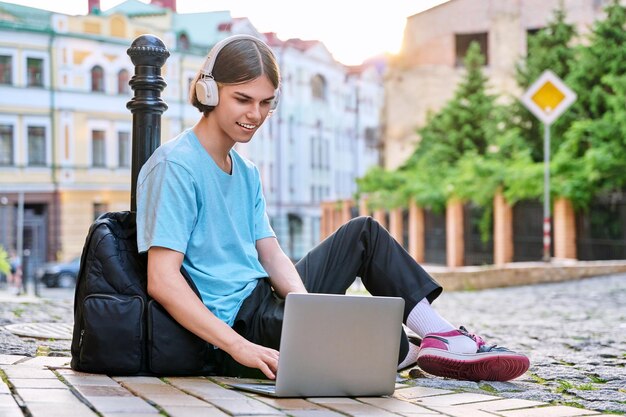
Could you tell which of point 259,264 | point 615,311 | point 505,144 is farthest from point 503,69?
point 259,264

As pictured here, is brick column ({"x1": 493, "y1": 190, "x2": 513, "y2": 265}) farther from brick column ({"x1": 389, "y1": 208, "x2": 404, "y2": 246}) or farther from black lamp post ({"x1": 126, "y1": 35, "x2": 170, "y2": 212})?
black lamp post ({"x1": 126, "y1": 35, "x2": 170, "y2": 212})

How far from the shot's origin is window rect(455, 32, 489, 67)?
35.4 metres

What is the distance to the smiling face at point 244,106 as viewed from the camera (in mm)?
3396

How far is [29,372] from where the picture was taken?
3.42 meters

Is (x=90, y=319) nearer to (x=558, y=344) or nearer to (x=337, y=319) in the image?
(x=337, y=319)

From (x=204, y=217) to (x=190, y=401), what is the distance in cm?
70

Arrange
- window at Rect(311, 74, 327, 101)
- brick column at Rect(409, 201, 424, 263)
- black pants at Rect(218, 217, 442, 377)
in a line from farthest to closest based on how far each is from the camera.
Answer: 1. window at Rect(311, 74, 327, 101)
2. brick column at Rect(409, 201, 424, 263)
3. black pants at Rect(218, 217, 442, 377)

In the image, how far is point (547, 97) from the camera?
615 inches

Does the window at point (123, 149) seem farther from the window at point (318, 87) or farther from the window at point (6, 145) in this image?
the window at point (318, 87)

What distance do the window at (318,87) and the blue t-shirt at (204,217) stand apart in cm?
4681

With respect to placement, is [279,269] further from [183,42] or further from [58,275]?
[183,42]

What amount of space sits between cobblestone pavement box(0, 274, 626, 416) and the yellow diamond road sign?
3.26m

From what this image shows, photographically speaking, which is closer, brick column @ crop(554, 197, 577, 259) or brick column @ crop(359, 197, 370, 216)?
brick column @ crop(554, 197, 577, 259)

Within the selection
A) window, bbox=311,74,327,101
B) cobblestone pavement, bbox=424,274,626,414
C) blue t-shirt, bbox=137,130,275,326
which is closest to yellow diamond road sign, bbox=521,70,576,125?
cobblestone pavement, bbox=424,274,626,414
